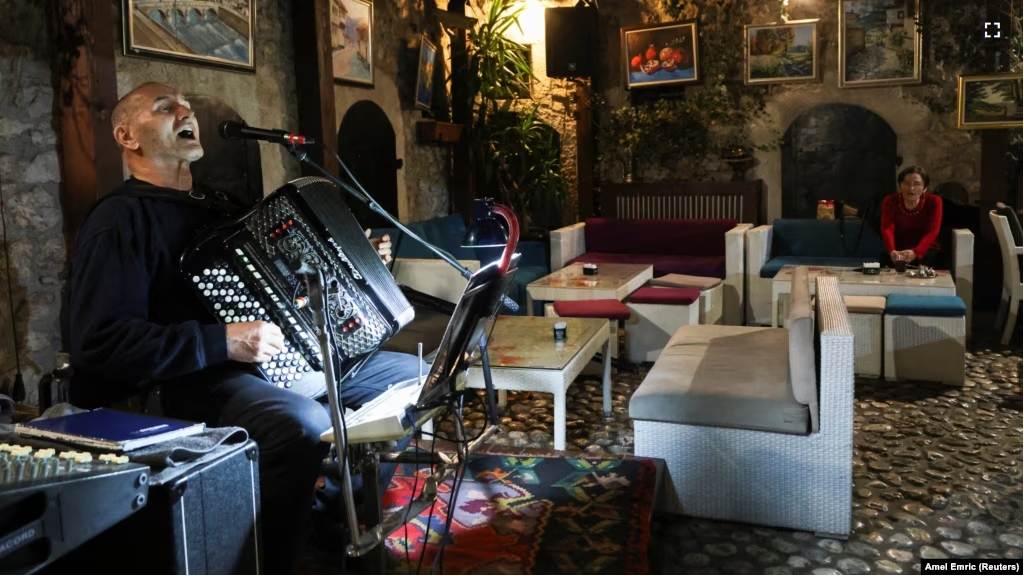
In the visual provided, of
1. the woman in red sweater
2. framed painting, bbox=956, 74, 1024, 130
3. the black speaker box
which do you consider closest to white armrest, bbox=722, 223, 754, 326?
the woman in red sweater

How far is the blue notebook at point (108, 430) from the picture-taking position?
5.56ft

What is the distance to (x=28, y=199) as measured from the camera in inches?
140

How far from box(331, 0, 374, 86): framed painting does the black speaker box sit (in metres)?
4.06

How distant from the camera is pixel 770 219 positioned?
7.89m

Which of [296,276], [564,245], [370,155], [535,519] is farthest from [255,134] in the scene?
[564,245]

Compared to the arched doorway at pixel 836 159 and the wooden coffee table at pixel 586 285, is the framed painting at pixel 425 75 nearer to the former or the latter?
the wooden coffee table at pixel 586 285

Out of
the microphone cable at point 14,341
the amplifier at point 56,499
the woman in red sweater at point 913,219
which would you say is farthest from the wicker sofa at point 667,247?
the amplifier at point 56,499

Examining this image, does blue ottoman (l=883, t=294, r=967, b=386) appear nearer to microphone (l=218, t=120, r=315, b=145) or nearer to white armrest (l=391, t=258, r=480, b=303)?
white armrest (l=391, t=258, r=480, b=303)

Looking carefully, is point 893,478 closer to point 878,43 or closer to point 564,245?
point 564,245

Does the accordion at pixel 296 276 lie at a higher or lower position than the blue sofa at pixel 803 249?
higher

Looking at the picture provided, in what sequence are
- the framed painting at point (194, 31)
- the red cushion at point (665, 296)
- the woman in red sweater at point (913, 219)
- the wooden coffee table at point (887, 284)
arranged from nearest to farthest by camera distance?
the framed painting at point (194, 31) → the wooden coffee table at point (887, 284) → the red cushion at point (665, 296) → the woman in red sweater at point (913, 219)

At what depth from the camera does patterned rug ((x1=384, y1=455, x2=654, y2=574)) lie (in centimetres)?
243

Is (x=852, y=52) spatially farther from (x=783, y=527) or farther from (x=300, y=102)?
(x=783, y=527)

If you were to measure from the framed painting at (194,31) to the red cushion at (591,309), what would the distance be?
216 cm
